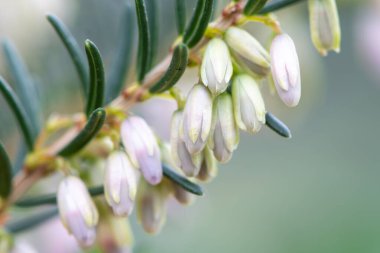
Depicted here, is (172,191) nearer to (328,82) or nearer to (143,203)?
(143,203)

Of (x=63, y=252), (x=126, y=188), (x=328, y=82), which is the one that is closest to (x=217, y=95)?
(x=126, y=188)

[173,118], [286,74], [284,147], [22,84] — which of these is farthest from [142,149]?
[284,147]

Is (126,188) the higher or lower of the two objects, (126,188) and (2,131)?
the higher

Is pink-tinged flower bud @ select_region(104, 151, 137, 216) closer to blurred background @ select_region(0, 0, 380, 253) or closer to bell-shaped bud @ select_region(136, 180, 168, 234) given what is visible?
bell-shaped bud @ select_region(136, 180, 168, 234)

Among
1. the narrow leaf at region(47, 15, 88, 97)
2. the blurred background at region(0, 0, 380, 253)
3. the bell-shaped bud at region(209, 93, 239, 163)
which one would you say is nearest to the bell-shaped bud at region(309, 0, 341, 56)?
the bell-shaped bud at region(209, 93, 239, 163)

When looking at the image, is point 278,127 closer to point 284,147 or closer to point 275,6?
point 275,6

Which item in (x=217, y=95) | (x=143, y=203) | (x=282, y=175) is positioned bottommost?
(x=282, y=175)

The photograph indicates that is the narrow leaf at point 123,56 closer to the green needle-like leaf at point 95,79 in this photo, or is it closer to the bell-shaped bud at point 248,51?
the green needle-like leaf at point 95,79

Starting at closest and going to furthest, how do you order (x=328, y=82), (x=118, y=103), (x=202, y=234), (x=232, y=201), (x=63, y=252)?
(x=118, y=103) < (x=63, y=252) < (x=202, y=234) < (x=232, y=201) < (x=328, y=82)
